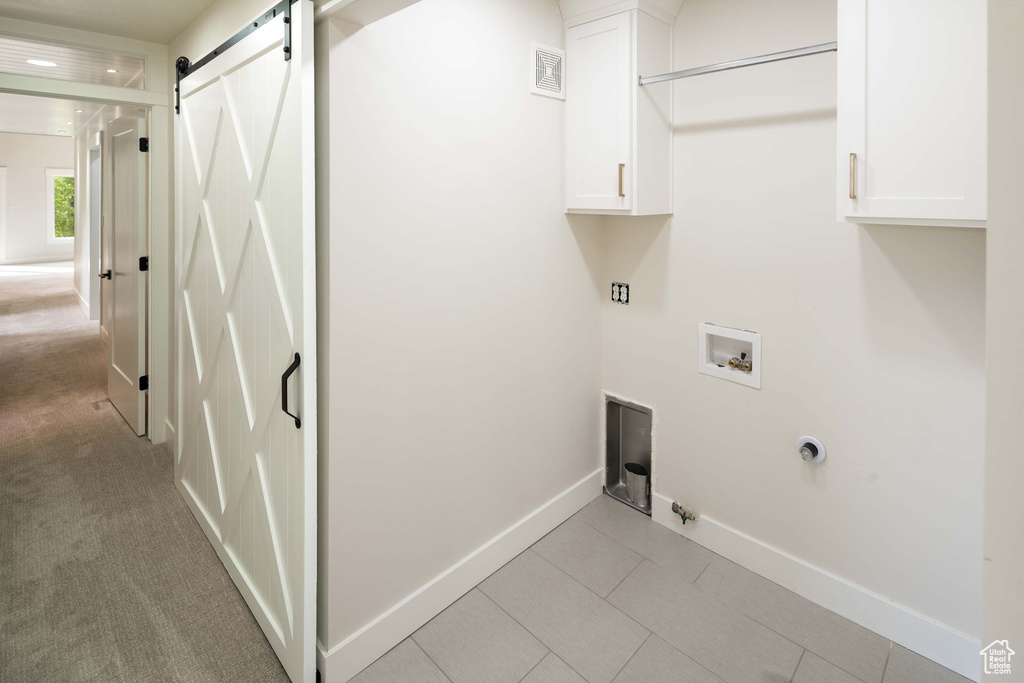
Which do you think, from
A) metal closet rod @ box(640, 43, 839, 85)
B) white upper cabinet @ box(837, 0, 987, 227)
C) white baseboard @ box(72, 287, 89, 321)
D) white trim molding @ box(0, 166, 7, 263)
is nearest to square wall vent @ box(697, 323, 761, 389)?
white upper cabinet @ box(837, 0, 987, 227)

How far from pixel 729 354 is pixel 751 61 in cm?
119

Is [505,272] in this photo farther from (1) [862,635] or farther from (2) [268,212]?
(1) [862,635]

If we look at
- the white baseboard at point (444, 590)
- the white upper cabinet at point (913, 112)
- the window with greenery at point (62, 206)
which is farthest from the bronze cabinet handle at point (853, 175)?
Answer: the window with greenery at point (62, 206)

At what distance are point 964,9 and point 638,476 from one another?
222 cm

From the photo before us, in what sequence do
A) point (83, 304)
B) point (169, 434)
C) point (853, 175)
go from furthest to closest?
point (83, 304) < point (169, 434) < point (853, 175)

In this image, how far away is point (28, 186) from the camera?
11.2 m

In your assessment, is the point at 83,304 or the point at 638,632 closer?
the point at 638,632

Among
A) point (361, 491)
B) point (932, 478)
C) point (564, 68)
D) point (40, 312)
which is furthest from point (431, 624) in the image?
point (40, 312)

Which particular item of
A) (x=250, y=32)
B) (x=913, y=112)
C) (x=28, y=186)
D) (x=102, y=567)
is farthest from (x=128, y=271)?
(x=28, y=186)

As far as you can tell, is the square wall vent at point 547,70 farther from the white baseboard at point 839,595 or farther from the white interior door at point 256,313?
the white baseboard at point 839,595

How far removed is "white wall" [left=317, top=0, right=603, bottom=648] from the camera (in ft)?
6.08

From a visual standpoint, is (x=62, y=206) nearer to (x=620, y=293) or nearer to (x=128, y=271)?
(x=128, y=271)

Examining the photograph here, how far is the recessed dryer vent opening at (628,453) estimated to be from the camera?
2955 mm

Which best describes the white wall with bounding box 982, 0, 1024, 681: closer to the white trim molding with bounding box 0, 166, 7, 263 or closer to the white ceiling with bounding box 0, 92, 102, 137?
the white ceiling with bounding box 0, 92, 102, 137
